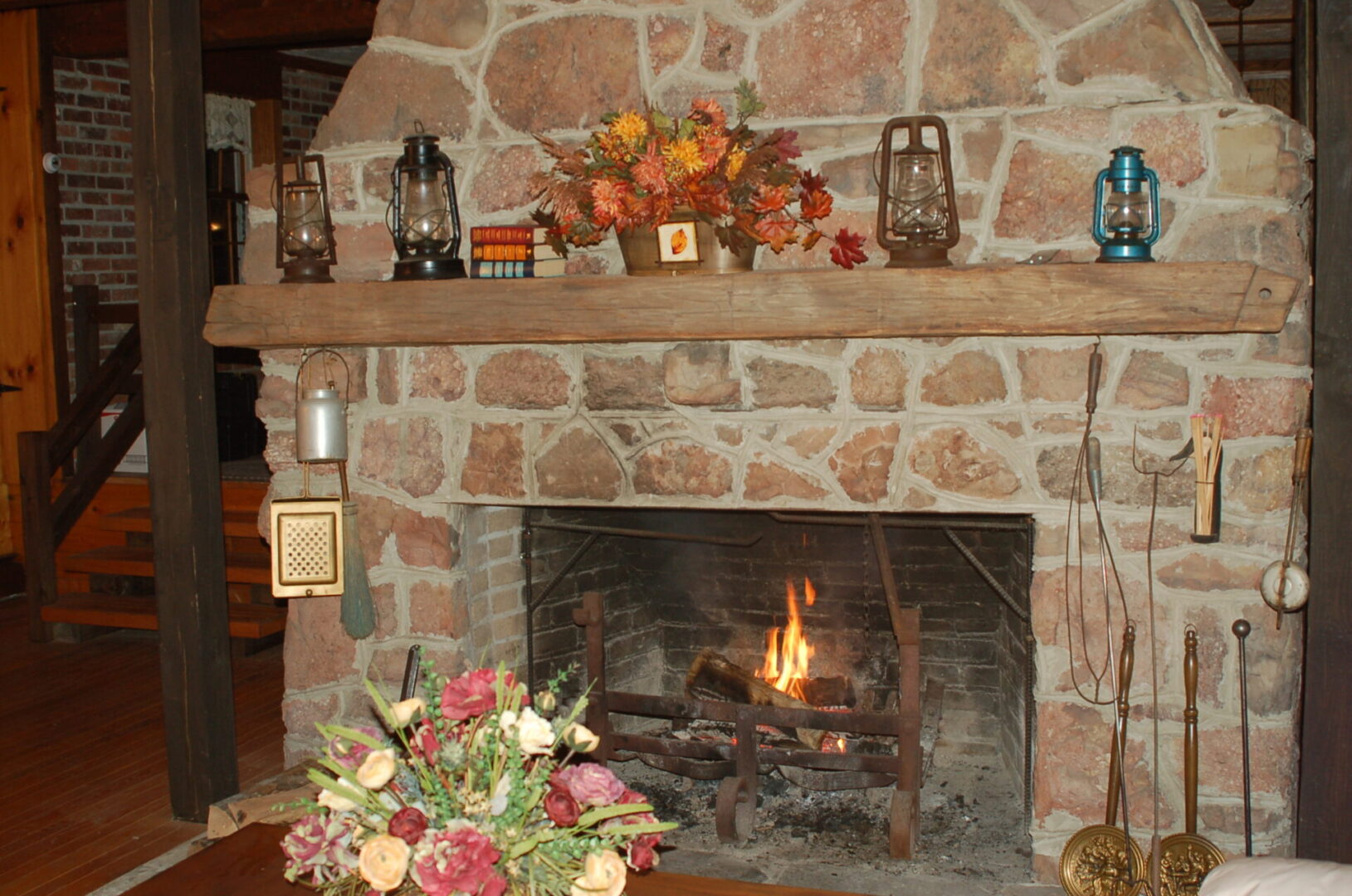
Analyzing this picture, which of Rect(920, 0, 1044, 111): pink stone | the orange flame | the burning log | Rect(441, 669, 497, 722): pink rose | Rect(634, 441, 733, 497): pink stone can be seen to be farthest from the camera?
the orange flame

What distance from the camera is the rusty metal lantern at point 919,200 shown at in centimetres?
261

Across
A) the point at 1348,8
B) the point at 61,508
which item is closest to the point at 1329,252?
the point at 1348,8

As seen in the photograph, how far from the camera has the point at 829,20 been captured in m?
2.77

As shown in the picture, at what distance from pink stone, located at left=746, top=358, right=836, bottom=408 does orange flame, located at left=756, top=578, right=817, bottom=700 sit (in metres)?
1.02

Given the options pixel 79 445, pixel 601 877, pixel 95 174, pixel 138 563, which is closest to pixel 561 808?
pixel 601 877

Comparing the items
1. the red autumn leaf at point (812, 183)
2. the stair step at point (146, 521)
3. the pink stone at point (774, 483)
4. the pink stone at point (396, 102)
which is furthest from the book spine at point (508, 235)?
the stair step at point (146, 521)

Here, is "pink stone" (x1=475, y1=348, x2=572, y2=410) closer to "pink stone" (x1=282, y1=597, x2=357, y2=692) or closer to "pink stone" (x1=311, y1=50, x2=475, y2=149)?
"pink stone" (x1=311, y1=50, x2=475, y2=149)

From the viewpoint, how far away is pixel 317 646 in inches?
130

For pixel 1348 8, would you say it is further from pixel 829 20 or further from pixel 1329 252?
pixel 829 20

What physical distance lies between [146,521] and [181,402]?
2.57 m

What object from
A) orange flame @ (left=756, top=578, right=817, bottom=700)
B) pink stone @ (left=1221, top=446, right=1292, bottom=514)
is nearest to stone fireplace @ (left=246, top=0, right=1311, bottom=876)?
pink stone @ (left=1221, top=446, right=1292, bottom=514)

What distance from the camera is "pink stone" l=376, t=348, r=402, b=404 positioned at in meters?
3.13

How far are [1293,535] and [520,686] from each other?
1724 millimetres

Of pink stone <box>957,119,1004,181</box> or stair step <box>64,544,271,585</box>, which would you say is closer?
pink stone <box>957,119,1004,181</box>
